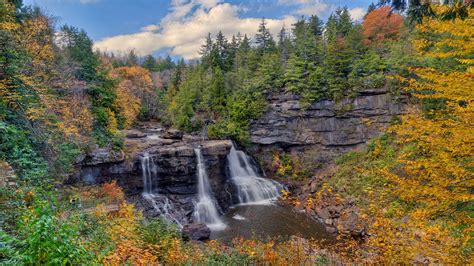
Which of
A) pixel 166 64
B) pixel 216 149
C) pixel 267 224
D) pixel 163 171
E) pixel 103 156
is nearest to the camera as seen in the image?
pixel 267 224

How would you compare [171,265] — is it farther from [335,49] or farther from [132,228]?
[335,49]

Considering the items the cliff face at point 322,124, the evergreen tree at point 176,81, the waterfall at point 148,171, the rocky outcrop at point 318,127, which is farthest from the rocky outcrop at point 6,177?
the evergreen tree at point 176,81

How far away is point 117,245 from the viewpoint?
724 cm

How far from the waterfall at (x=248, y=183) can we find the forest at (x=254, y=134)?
1612 millimetres

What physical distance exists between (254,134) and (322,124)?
23.0 ft

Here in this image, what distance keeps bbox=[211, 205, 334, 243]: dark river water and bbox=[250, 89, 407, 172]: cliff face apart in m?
8.48

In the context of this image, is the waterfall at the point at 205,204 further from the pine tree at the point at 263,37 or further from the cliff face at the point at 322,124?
the pine tree at the point at 263,37

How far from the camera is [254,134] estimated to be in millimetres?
28766

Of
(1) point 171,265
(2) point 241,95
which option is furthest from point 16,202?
(2) point 241,95

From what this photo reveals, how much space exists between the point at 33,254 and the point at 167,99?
45.1 meters

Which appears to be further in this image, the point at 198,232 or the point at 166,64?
the point at 166,64

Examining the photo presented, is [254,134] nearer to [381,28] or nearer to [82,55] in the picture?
[82,55]

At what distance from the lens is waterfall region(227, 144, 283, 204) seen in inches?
912

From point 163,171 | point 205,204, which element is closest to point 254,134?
point 205,204
